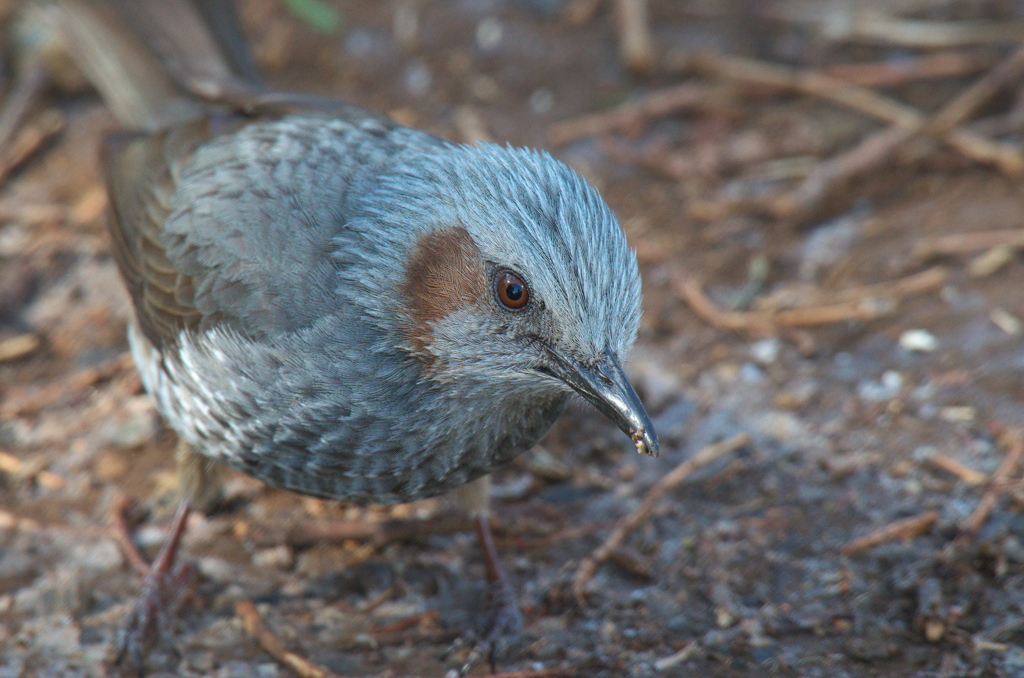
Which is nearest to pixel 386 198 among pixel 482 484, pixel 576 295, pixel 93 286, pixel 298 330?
pixel 298 330

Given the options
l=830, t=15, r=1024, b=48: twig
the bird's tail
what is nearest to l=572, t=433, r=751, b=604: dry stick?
the bird's tail

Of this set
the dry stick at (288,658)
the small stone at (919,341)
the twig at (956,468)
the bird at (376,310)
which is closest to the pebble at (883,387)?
the small stone at (919,341)

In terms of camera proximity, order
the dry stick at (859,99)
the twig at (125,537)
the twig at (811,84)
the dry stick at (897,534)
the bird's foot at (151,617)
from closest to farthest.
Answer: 1. the bird's foot at (151,617)
2. the dry stick at (897,534)
3. the twig at (125,537)
4. the dry stick at (859,99)
5. the twig at (811,84)

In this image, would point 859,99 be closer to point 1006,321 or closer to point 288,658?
point 1006,321

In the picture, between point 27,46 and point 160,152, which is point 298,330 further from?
point 27,46

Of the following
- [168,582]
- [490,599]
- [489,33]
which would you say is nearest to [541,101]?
[489,33]

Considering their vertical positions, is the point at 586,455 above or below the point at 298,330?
below

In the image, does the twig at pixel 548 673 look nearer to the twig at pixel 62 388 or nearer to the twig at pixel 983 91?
the twig at pixel 62 388

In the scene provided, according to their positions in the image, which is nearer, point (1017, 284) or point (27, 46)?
point (1017, 284)
